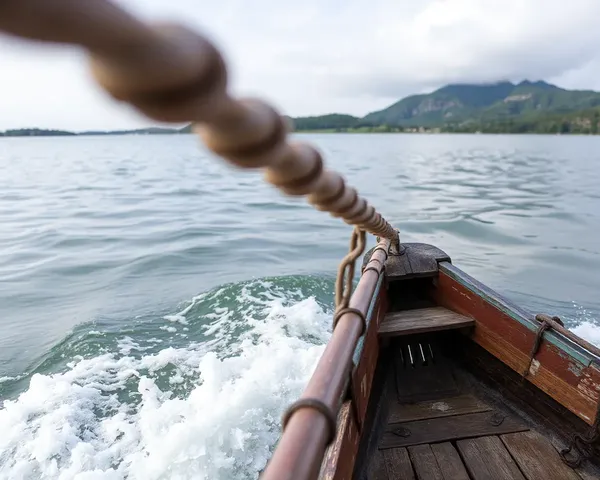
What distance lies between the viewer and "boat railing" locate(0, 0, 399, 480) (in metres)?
0.43

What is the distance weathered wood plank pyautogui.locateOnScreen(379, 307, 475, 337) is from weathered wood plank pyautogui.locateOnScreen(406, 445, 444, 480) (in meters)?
0.79

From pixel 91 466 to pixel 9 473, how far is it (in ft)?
2.07

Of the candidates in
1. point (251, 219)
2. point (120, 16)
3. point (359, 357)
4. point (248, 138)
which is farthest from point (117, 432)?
point (251, 219)

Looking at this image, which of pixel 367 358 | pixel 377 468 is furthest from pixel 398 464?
pixel 367 358

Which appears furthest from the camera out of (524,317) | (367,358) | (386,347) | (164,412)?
(164,412)

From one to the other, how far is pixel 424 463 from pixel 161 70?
8.97 feet

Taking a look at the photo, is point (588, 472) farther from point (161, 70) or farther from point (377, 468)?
point (161, 70)

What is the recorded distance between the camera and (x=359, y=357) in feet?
8.04

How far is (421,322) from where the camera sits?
11.3 feet

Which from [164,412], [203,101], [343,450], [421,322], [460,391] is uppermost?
[203,101]

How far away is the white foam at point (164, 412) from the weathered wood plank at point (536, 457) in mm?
1992

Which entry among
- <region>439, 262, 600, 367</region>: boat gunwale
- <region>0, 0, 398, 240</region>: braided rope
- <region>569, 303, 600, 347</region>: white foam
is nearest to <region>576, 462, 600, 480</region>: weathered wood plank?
<region>439, 262, 600, 367</region>: boat gunwale

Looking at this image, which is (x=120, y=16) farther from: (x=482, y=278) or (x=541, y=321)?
(x=482, y=278)

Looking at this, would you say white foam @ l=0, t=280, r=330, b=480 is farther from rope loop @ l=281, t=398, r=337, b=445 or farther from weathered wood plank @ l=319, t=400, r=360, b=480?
rope loop @ l=281, t=398, r=337, b=445
